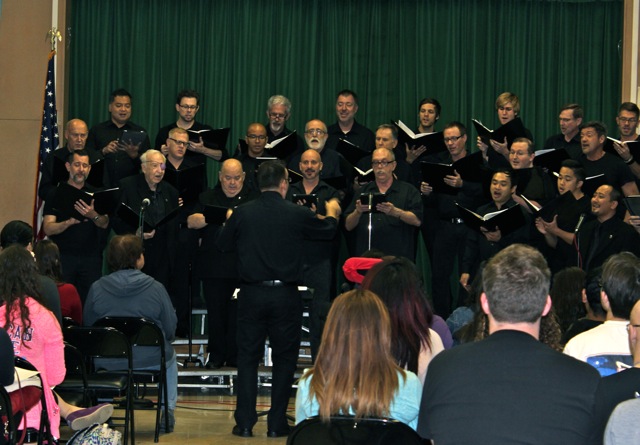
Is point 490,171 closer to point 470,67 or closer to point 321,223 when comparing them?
point 321,223

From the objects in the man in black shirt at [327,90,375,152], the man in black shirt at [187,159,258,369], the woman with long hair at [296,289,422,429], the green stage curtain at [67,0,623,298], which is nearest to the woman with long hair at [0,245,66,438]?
the woman with long hair at [296,289,422,429]

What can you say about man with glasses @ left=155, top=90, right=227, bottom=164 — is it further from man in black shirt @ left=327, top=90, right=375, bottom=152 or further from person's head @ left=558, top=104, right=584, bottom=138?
person's head @ left=558, top=104, right=584, bottom=138

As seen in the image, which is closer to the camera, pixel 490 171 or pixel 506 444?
pixel 506 444

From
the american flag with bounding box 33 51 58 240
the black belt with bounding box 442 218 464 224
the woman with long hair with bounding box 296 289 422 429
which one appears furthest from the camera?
the american flag with bounding box 33 51 58 240

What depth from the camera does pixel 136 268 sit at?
6.83 metres

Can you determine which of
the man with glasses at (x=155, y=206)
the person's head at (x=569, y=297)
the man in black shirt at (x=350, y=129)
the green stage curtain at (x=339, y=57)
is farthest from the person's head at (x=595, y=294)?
the green stage curtain at (x=339, y=57)

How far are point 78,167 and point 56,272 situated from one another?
2250 mm

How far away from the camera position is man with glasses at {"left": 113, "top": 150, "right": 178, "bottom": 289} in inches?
338

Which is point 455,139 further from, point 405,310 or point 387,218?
point 405,310

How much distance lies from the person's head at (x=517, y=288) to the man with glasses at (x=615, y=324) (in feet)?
3.65

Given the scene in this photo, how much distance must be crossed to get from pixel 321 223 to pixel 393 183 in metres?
2.10

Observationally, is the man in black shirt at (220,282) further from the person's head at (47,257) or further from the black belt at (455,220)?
the person's head at (47,257)

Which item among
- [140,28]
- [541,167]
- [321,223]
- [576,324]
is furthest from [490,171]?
[140,28]

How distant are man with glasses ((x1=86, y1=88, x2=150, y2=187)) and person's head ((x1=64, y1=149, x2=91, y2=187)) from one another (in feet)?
1.69
